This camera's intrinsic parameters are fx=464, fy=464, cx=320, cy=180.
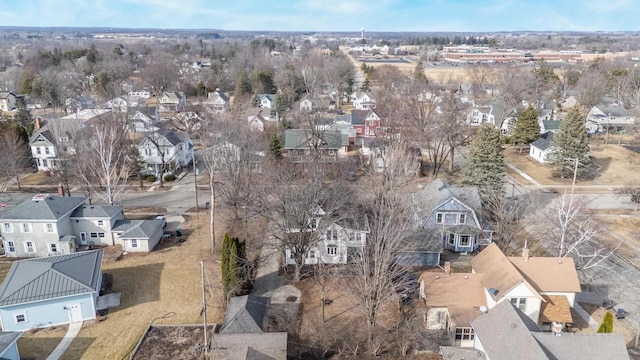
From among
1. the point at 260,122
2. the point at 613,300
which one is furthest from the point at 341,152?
the point at 613,300

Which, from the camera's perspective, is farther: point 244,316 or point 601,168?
point 601,168

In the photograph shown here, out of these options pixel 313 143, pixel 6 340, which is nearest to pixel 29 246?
pixel 6 340

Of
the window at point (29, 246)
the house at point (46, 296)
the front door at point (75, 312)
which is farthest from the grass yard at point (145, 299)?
the window at point (29, 246)

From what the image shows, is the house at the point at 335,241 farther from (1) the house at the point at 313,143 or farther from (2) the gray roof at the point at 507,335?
(1) the house at the point at 313,143

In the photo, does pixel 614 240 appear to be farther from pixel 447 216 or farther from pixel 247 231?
pixel 247 231

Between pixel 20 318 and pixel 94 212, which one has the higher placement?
pixel 94 212

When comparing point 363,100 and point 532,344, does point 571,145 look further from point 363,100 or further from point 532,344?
point 363,100
